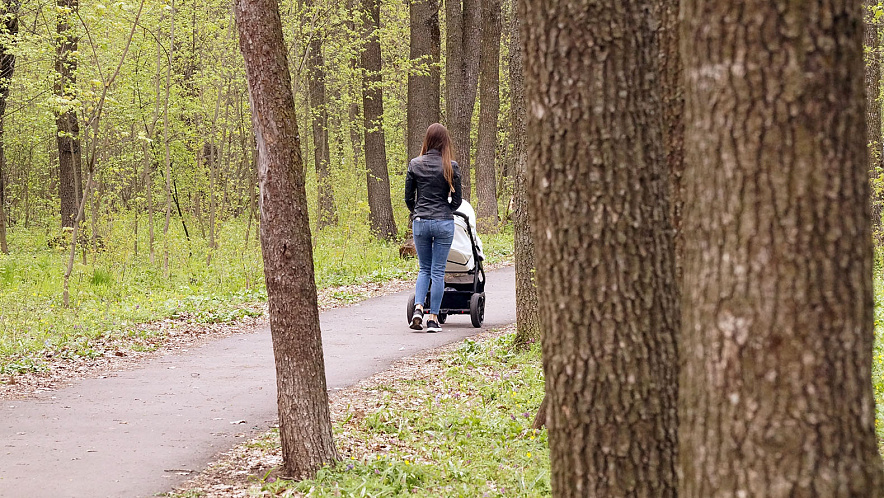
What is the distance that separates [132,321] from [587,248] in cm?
925

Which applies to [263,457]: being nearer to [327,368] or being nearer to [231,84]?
[327,368]

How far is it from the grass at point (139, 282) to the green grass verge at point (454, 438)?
3.94 metres

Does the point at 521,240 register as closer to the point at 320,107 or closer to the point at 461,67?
the point at 320,107

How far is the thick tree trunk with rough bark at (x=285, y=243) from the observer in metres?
5.13

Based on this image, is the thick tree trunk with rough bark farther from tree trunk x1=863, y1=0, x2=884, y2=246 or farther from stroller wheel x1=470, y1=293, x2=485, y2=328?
tree trunk x1=863, y1=0, x2=884, y2=246

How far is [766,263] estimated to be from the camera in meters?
2.17

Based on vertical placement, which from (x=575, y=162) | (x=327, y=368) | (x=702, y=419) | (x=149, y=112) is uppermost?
(x=149, y=112)

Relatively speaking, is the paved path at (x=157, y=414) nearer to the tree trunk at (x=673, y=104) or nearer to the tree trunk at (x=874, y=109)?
the tree trunk at (x=673, y=104)

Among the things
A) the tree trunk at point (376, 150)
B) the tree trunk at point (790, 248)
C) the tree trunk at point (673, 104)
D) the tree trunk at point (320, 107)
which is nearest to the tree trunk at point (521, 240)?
the tree trunk at point (673, 104)

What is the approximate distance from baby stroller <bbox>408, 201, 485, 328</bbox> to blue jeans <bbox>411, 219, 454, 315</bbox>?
0.91 ft

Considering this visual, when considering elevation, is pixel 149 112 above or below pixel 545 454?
above

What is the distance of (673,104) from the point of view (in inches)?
145

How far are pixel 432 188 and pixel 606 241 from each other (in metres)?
7.05

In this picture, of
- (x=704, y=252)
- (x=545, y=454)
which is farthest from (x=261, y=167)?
(x=704, y=252)
